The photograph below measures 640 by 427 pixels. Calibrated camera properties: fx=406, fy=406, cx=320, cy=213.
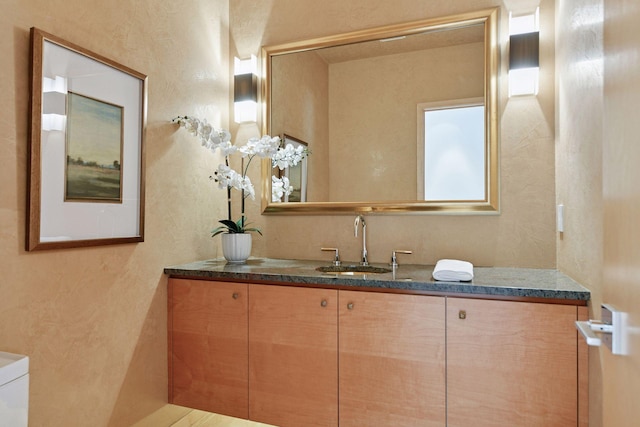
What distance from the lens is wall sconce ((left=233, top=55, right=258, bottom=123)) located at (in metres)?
2.56

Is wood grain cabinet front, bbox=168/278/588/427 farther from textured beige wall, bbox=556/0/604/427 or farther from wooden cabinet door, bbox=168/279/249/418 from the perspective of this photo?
textured beige wall, bbox=556/0/604/427

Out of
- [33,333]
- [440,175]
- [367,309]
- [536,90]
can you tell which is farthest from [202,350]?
[536,90]

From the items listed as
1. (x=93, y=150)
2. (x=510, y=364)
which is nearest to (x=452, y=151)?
(x=510, y=364)

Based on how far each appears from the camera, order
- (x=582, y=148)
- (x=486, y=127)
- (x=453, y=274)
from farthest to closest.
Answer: (x=486, y=127), (x=453, y=274), (x=582, y=148)

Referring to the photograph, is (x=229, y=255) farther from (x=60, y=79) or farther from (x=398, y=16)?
(x=398, y=16)

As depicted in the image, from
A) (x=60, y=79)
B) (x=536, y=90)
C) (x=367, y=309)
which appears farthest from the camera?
(x=536, y=90)

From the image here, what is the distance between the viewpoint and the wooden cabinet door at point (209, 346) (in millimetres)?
1905

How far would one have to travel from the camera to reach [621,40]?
78 centimetres

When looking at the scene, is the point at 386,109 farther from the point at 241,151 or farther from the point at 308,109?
the point at 241,151

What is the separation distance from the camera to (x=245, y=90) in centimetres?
257

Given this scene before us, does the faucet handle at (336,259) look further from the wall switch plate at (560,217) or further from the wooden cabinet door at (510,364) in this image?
the wall switch plate at (560,217)

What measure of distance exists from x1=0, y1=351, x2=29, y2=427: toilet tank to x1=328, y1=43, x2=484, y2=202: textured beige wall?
1613 mm

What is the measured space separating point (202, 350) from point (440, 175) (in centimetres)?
150

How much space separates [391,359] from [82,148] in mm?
1508
